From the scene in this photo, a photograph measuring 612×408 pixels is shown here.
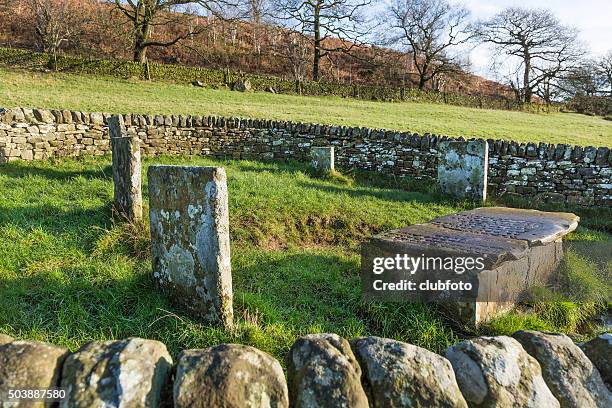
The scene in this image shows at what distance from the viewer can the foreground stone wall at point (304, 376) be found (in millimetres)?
2199

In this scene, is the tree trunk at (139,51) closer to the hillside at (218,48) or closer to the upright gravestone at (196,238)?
the hillside at (218,48)

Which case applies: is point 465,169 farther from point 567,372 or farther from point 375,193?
point 567,372

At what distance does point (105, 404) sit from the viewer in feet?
7.00

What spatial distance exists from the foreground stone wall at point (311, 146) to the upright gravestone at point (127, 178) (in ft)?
13.9

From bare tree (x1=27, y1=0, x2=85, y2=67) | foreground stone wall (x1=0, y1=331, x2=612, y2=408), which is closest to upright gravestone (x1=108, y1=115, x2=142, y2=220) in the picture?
foreground stone wall (x1=0, y1=331, x2=612, y2=408)

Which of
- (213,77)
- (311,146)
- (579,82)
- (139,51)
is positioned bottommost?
(311,146)

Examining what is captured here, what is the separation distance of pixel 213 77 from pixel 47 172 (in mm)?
21424

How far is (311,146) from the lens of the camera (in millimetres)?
12211

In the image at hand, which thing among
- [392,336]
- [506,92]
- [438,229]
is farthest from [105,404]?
[506,92]

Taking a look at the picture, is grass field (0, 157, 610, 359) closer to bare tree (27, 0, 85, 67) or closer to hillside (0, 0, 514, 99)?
bare tree (27, 0, 85, 67)

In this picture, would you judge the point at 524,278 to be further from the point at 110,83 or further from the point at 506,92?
the point at 506,92

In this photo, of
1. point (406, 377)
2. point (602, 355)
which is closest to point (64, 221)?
point (406, 377)

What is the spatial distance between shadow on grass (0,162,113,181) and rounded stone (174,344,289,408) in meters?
6.86

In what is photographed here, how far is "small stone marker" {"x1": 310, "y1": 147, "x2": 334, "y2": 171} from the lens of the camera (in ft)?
35.6
